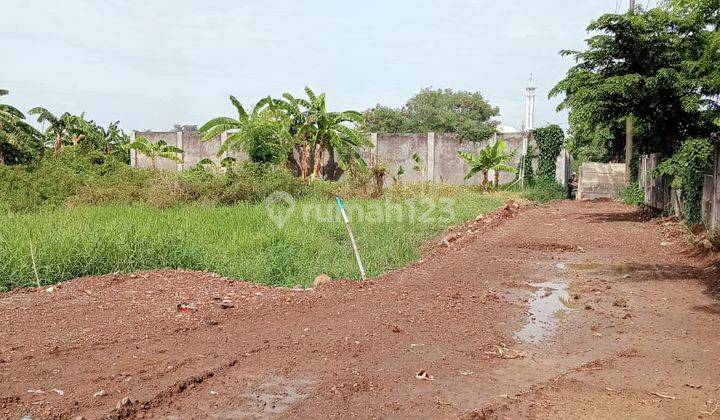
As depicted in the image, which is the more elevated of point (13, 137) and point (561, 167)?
Result: point (13, 137)

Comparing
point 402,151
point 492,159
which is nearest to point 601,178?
point 492,159

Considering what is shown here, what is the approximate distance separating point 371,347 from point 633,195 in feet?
64.7

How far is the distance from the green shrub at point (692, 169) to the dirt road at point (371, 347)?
14.2 feet

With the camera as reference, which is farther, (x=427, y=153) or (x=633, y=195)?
(x=427, y=153)

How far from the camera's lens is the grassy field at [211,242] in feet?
27.4

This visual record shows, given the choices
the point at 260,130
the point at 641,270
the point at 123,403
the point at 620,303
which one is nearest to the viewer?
the point at 123,403

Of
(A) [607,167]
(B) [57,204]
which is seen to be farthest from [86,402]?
(A) [607,167]

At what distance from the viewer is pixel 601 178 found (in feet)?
85.1

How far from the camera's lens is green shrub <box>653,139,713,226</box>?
13.0 meters

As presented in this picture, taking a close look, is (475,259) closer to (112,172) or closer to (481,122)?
(112,172)

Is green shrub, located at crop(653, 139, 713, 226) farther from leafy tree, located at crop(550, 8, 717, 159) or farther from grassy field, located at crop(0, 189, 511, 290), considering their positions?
grassy field, located at crop(0, 189, 511, 290)

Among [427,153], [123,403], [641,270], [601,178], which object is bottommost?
[641,270]

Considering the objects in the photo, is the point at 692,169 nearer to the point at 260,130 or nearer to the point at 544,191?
the point at 544,191

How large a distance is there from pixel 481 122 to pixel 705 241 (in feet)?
146
